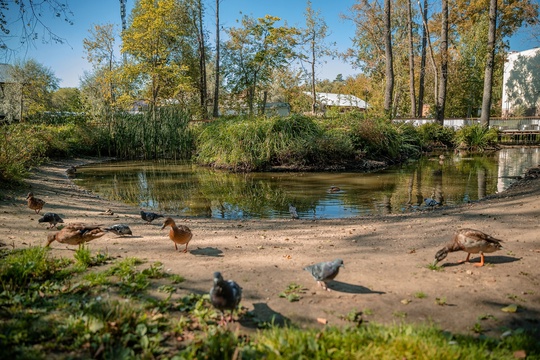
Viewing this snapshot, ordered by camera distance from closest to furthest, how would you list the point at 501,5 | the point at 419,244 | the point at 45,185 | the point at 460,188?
the point at 419,244 < the point at 45,185 < the point at 460,188 < the point at 501,5

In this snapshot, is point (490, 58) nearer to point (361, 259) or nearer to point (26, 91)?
point (361, 259)

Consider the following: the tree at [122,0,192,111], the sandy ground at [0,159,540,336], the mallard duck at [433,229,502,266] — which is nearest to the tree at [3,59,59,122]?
the tree at [122,0,192,111]

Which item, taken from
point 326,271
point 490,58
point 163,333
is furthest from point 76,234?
point 490,58

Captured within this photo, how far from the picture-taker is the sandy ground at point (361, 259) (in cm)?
356

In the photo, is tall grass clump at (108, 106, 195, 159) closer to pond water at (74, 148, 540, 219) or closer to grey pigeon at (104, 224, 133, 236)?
pond water at (74, 148, 540, 219)

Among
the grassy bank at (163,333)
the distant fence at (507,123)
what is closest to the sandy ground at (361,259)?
the grassy bank at (163,333)

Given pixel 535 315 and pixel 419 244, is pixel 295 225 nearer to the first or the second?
pixel 419 244

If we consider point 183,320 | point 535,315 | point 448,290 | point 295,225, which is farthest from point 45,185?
point 535,315

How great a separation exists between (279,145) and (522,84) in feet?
133

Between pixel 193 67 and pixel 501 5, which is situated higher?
pixel 501 5

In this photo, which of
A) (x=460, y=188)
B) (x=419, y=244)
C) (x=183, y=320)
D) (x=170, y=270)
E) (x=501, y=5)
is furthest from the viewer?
(x=501, y=5)

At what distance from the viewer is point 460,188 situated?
12.5 m

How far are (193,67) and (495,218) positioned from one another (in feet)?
117

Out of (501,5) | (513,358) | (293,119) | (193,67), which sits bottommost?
(513,358)
